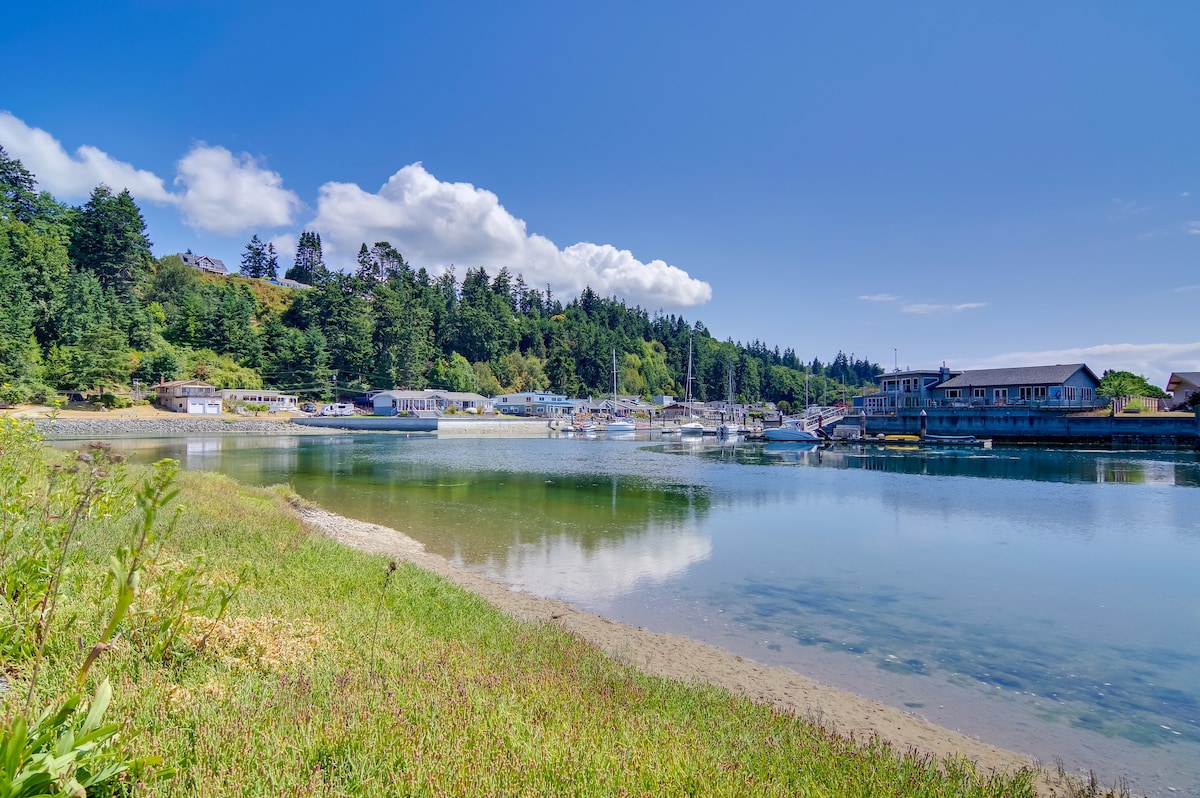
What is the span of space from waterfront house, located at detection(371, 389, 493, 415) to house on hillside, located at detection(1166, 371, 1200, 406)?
110 metres

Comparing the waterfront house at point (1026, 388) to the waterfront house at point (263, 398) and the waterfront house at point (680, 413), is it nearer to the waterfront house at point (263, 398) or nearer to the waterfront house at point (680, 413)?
the waterfront house at point (680, 413)

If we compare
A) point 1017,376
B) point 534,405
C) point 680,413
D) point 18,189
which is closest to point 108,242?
point 18,189

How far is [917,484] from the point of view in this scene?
37562 millimetres

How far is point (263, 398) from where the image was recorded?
97812mm

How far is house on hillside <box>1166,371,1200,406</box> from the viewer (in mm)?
82294

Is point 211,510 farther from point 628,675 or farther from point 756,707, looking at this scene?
point 756,707

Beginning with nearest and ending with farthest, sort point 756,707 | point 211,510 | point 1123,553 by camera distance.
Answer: point 756,707 → point 211,510 → point 1123,553

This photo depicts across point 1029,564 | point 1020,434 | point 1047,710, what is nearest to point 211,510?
point 1047,710

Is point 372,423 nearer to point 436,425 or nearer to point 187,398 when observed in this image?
point 436,425

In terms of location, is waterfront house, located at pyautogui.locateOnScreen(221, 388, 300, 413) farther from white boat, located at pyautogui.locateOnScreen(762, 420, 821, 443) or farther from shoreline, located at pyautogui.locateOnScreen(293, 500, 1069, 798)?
shoreline, located at pyautogui.locateOnScreen(293, 500, 1069, 798)

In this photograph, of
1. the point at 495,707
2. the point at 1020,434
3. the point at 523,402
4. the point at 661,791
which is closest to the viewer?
the point at 661,791

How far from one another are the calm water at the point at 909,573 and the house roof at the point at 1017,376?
3811cm

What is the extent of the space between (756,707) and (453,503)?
877 inches

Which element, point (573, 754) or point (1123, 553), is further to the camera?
point (1123, 553)
